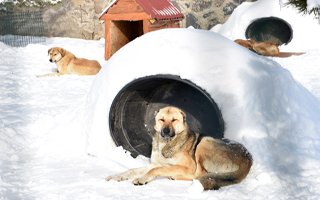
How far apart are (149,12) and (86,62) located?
1.85m

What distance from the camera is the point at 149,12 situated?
10.9m

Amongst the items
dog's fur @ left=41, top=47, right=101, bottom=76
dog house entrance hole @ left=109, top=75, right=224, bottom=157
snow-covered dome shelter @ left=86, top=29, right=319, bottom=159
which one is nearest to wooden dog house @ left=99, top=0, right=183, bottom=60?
dog's fur @ left=41, top=47, right=101, bottom=76

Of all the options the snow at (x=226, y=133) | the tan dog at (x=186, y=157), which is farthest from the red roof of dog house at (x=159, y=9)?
the tan dog at (x=186, y=157)

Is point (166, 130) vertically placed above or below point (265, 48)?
above

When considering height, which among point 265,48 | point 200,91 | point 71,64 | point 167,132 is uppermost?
point 200,91

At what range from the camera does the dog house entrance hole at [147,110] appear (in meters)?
5.22

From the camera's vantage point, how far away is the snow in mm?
4137

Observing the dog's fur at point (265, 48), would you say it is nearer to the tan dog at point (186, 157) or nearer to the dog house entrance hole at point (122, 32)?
the dog house entrance hole at point (122, 32)

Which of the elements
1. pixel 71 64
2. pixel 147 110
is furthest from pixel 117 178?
pixel 71 64

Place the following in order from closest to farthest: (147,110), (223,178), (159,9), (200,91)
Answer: (223,178), (200,91), (147,110), (159,9)

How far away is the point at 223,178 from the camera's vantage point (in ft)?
13.6

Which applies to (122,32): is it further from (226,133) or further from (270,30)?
(226,133)

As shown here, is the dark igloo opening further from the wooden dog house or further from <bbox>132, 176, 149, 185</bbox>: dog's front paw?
<bbox>132, 176, 149, 185</bbox>: dog's front paw

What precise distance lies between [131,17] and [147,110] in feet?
18.4
